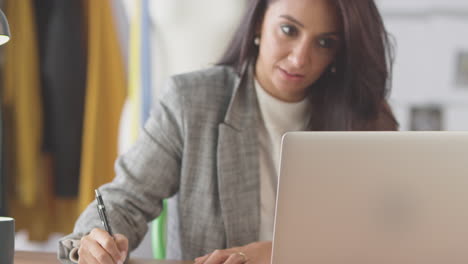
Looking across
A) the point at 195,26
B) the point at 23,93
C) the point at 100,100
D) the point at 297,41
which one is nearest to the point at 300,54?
the point at 297,41

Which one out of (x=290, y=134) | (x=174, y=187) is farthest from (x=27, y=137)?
(x=290, y=134)

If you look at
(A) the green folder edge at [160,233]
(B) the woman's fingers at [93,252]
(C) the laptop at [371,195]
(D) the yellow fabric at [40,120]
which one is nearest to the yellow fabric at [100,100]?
(D) the yellow fabric at [40,120]

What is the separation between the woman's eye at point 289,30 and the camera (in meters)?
1.42

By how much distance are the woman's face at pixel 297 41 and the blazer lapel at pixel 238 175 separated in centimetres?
14

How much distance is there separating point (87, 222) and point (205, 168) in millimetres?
361

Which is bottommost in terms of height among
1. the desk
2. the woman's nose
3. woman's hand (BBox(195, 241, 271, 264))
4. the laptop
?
the desk

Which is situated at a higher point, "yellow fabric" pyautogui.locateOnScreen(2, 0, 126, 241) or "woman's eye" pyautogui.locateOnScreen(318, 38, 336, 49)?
"woman's eye" pyautogui.locateOnScreen(318, 38, 336, 49)

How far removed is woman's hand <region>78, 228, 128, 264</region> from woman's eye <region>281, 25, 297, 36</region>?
0.70m

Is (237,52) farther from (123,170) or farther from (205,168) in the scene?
(123,170)

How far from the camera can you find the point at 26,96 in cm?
214

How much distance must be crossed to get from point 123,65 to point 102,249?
150 cm

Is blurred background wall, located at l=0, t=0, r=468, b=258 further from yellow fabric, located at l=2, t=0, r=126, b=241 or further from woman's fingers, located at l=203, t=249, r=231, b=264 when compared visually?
woman's fingers, located at l=203, t=249, r=231, b=264

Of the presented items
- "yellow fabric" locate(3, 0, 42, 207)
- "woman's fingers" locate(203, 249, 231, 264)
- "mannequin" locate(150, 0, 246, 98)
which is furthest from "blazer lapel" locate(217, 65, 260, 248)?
"yellow fabric" locate(3, 0, 42, 207)

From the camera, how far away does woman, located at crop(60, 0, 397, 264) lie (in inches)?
55.0
